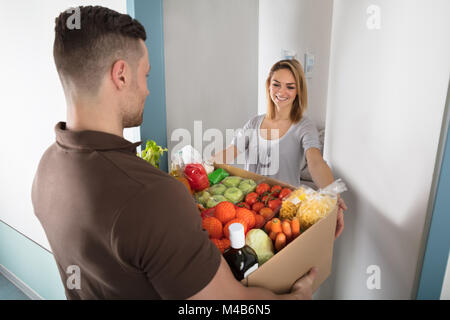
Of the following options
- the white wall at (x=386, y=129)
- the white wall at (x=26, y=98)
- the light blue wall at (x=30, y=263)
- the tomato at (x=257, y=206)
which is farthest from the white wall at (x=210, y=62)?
the light blue wall at (x=30, y=263)

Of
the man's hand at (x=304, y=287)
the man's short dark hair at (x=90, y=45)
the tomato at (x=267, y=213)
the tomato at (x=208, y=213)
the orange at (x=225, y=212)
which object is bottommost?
the man's hand at (x=304, y=287)

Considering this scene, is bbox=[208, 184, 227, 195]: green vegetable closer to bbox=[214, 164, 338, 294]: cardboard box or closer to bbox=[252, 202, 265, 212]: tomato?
bbox=[252, 202, 265, 212]: tomato

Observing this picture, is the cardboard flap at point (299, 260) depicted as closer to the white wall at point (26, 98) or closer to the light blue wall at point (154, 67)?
the light blue wall at point (154, 67)

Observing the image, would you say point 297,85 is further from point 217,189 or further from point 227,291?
point 227,291

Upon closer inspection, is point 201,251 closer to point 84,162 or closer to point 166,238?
point 166,238

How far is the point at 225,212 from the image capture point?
103 cm

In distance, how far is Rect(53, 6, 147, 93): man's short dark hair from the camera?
74 cm

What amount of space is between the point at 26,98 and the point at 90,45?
152cm

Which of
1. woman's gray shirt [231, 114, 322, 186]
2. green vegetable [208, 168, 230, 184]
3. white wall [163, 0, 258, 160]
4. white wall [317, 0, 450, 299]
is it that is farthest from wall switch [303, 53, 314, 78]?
green vegetable [208, 168, 230, 184]

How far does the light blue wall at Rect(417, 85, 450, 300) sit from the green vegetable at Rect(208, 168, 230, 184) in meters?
0.78

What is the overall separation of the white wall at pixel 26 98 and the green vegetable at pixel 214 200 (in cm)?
92

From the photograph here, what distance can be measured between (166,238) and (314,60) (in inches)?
106

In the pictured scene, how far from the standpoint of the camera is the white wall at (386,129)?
0.97 meters

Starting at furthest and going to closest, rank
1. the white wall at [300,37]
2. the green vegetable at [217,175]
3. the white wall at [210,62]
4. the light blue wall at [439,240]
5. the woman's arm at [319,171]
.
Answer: the white wall at [300,37]
the white wall at [210,62]
the woman's arm at [319,171]
the green vegetable at [217,175]
the light blue wall at [439,240]
